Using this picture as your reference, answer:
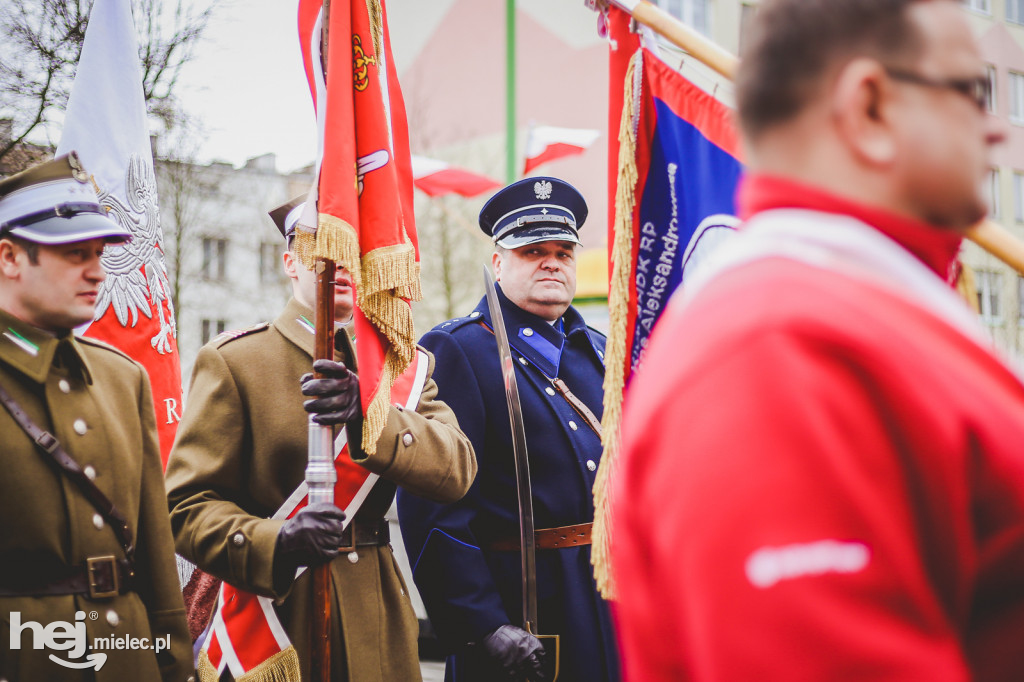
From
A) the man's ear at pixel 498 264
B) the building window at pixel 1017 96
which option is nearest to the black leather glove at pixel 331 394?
the man's ear at pixel 498 264

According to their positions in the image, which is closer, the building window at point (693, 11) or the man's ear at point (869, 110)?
the man's ear at point (869, 110)

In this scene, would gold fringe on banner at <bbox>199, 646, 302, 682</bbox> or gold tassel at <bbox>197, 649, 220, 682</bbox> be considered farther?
gold tassel at <bbox>197, 649, 220, 682</bbox>

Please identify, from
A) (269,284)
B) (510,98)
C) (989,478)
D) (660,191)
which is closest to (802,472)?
(989,478)

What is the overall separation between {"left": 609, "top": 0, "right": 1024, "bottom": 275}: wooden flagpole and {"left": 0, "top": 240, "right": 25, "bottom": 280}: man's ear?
1.94 metres

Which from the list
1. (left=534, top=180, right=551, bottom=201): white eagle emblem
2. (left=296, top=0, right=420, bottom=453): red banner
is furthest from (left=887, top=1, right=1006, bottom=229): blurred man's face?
(left=534, top=180, right=551, bottom=201): white eagle emblem

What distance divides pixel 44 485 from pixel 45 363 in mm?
358

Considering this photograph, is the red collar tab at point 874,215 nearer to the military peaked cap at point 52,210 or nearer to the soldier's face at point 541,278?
the military peaked cap at point 52,210

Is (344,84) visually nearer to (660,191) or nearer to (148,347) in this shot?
(660,191)

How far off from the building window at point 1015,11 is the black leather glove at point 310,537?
3353 cm

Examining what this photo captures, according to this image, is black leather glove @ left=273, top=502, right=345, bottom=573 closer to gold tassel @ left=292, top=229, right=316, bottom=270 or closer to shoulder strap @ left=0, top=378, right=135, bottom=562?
shoulder strap @ left=0, top=378, right=135, bottom=562

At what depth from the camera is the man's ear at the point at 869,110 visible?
1065 millimetres

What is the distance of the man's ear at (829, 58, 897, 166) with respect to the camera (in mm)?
1065

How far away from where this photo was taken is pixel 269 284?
28.1 metres

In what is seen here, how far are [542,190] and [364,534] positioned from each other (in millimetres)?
1662
